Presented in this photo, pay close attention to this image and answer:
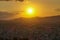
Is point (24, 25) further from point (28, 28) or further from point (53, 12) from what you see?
point (53, 12)

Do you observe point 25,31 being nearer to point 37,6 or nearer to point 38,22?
point 38,22

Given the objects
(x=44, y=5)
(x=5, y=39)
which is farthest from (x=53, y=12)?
(x=5, y=39)

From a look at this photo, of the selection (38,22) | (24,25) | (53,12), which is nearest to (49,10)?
(53,12)

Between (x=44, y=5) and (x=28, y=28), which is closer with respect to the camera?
(x=28, y=28)

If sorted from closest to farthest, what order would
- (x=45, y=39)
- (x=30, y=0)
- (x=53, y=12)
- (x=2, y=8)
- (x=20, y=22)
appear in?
(x=45, y=39) < (x=20, y=22) < (x=53, y=12) < (x=2, y=8) < (x=30, y=0)

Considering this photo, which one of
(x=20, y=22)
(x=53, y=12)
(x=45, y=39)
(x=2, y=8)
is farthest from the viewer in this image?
(x=2, y=8)

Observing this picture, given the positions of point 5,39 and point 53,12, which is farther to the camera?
point 53,12
